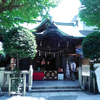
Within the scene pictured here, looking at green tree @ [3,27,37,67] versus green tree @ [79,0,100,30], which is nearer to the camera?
green tree @ [3,27,37,67]

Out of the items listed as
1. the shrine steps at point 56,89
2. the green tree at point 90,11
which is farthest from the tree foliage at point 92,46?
the shrine steps at point 56,89

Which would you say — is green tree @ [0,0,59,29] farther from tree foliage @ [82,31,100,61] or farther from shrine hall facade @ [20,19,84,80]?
shrine hall facade @ [20,19,84,80]

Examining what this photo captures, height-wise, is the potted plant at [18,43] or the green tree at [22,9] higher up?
the green tree at [22,9]

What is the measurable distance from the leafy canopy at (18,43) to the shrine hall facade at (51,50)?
161 inches

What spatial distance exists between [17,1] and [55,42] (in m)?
6.94

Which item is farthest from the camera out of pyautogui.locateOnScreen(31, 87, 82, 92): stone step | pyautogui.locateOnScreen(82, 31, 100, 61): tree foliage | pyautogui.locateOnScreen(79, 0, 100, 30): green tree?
pyautogui.locateOnScreen(31, 87, 82, 92): stone step

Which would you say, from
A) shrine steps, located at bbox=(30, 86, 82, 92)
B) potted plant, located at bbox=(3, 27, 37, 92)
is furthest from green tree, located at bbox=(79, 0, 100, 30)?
shrine steps, located at bbox=(30, 86, 82, 92)

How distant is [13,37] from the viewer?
7395 millimetres

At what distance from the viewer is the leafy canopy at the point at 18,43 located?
23.8ft

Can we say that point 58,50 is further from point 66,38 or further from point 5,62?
point 5,62

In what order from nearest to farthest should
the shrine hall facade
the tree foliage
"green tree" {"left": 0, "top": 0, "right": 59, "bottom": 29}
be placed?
"green tree" {"left": 0, "top": 0, "right": 59, "bottom": 29} → the tree foliage → the shrine hall facade

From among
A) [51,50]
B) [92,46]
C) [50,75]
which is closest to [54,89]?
[50,75]

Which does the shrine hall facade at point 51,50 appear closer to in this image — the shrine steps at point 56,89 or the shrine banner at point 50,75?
the shrine banner at point 50,75

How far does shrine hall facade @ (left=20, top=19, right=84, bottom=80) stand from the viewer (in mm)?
12107
